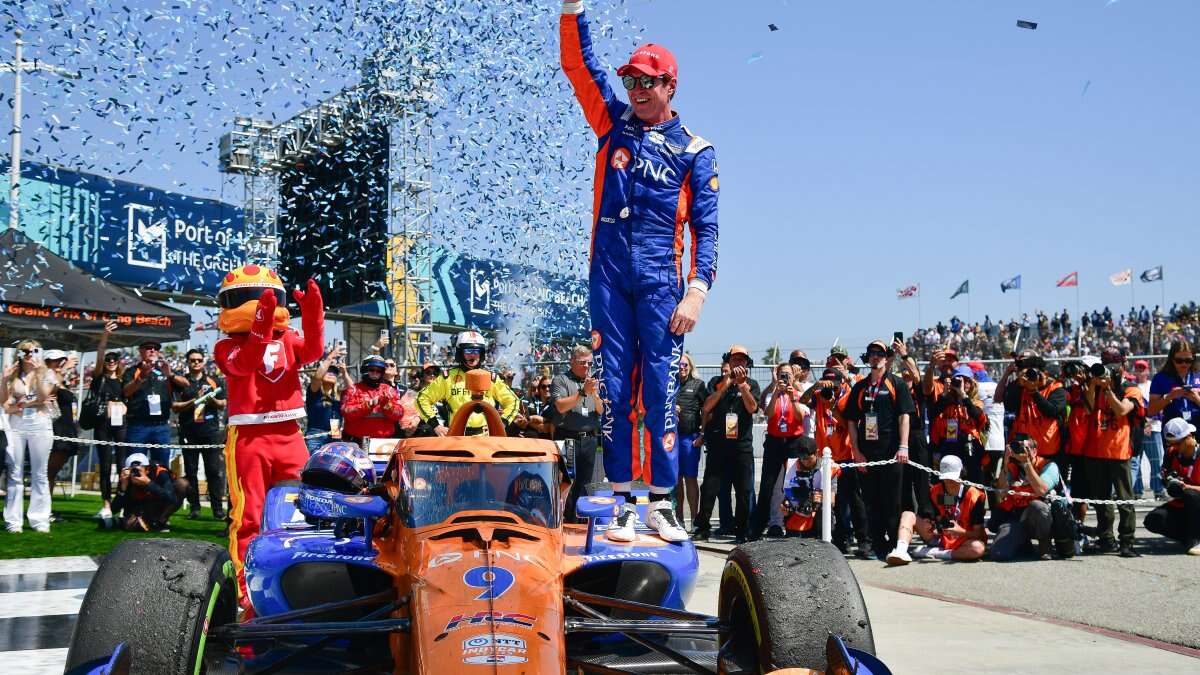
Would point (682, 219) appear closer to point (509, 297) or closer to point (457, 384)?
point (457, 384)

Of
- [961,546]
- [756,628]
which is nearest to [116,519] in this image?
[961,546]

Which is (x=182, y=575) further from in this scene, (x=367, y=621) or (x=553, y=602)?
(x=553, y=602)

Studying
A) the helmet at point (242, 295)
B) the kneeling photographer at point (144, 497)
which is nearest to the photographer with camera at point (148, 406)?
the kneeling photographer at point (144, 497)

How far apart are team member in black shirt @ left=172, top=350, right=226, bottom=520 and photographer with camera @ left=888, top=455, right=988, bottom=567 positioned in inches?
306

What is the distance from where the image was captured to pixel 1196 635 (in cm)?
636

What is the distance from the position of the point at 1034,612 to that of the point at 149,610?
222 inches

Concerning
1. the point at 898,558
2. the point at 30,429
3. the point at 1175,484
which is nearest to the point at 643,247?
the point at 898,558

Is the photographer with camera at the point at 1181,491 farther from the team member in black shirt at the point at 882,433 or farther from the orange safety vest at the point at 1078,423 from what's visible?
A: the team member in black shirt at the point at 882,433

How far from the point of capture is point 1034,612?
288 inches

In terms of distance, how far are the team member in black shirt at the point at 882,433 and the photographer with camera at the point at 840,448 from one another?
0.37ft

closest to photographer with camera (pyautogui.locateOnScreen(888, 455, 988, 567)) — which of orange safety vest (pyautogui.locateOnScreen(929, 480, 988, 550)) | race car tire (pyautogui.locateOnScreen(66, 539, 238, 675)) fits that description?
orange safety vest (pyautogui.locateOnScreen(929, 480, 988, 550))

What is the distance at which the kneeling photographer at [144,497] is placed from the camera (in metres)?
11.7

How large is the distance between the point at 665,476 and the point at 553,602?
1.96 m

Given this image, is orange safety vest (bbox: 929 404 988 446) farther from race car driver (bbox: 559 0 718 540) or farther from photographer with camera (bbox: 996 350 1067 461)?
race car driver (bbox: 559 0 718 540)
